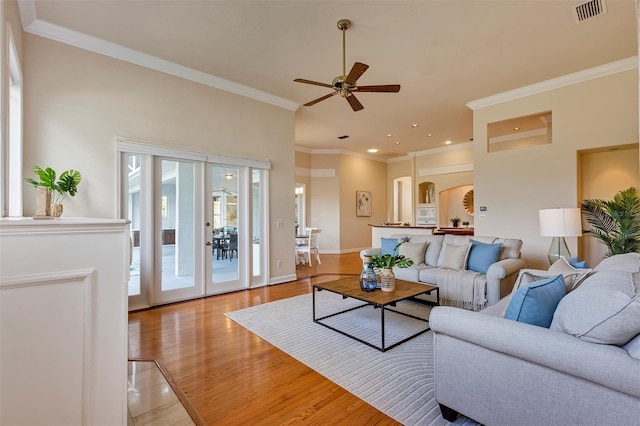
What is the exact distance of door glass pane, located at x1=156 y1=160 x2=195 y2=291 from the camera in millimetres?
4164

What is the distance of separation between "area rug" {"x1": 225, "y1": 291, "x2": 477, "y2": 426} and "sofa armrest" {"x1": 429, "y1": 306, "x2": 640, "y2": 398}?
63 cm

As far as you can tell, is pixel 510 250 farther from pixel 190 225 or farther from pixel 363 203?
pixel 363 203

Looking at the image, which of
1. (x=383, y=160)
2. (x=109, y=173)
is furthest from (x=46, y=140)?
(x=383, y=160)

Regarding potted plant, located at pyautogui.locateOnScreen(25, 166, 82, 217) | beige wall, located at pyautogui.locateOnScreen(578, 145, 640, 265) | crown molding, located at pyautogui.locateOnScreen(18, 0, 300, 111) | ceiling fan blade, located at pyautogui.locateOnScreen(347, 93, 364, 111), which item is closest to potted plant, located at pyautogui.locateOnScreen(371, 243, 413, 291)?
ceiling fan blade, located at pyautogui.locateOnScreen(347, 93, 364, 111)

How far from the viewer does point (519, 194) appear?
5105 millimetres

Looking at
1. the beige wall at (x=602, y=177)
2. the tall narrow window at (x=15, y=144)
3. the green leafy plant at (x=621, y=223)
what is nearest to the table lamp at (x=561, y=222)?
the green leafy plant at (x=621, y=223)

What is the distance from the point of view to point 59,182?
303 centimetres

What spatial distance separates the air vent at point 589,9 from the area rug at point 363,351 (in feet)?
11.9

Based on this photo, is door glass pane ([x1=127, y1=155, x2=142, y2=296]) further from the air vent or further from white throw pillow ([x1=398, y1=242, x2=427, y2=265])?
the air vent

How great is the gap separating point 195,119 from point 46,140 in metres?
1.71

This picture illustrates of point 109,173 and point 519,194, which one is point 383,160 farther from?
point 109,173

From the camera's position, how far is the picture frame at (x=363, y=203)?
32.6 ft

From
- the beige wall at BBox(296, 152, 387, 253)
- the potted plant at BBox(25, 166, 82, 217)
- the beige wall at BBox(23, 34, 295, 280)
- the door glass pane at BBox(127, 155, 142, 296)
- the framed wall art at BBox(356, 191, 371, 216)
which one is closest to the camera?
the potted plant at BBox(25, 166, 82, 217)

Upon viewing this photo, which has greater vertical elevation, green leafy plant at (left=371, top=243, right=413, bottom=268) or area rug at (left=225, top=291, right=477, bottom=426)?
green leafy plant at (left=371, top=243, right=413, bottom=268)
